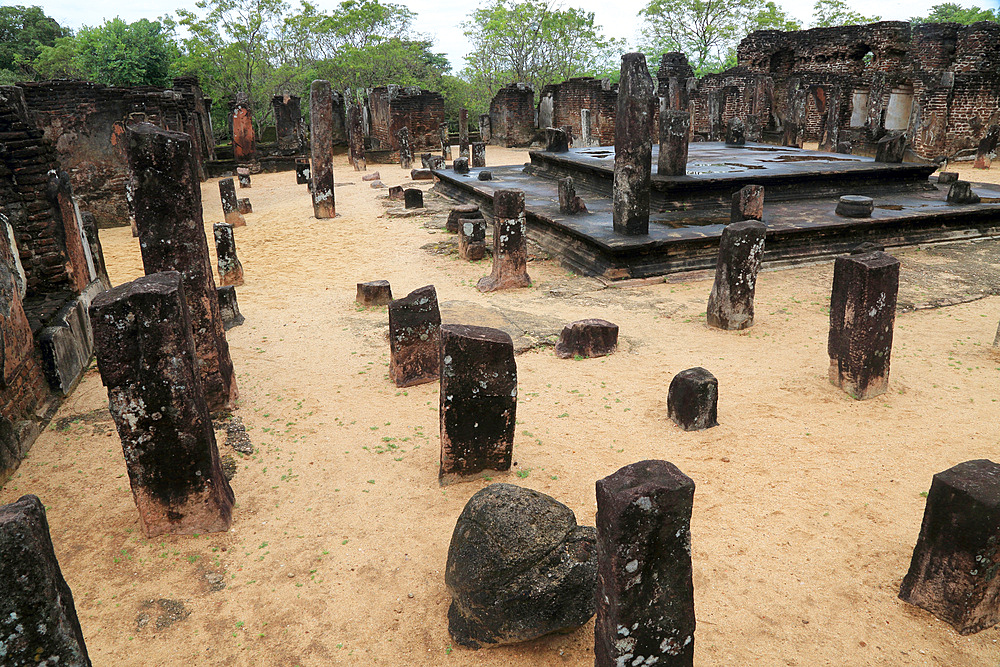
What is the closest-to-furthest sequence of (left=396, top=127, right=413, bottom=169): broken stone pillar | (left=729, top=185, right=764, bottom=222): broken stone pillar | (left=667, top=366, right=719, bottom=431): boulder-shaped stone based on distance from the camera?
(left=667, top=366, right=719, bottom=431): boulder-shaped stone, (left=729, top=185, right=764, bottom=222): broken stone pillar, (left=396, top=127, right=413, bottom=169): broken stone pillar

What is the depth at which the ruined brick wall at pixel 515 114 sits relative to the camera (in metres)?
27.4

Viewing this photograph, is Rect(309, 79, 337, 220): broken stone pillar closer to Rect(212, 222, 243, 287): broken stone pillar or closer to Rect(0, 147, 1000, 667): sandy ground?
Rect(212, 222, 243, 287): broken stone pillar

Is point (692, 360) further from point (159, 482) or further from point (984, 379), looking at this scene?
point (159, 482)

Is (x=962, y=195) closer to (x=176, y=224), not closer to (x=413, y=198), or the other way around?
(x=413, y=198)

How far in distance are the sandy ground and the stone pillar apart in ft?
2.44

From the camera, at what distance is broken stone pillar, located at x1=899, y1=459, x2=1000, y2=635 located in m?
2.94

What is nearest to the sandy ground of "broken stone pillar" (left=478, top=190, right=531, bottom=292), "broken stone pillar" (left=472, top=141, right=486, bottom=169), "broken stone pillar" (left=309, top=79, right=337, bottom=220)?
"broken stone pillar" (left=478, top=190, right=531, bottom=292)

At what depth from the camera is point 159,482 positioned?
12.4ft

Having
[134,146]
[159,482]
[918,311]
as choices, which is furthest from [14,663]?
[918,311]

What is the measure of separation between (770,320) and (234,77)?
2925cm

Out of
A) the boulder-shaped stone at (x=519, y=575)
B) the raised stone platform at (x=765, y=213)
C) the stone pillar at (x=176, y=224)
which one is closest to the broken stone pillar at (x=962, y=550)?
the boulder-shaped stone at (x=519, y=575)

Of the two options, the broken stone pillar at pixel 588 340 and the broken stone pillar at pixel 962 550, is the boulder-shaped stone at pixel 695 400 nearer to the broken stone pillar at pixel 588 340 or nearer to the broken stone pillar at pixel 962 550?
the broken stone pillar at pixel 588 340

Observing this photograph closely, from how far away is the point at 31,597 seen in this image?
2.30 m

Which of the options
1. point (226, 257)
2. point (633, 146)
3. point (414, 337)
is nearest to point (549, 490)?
point (414, 337)
